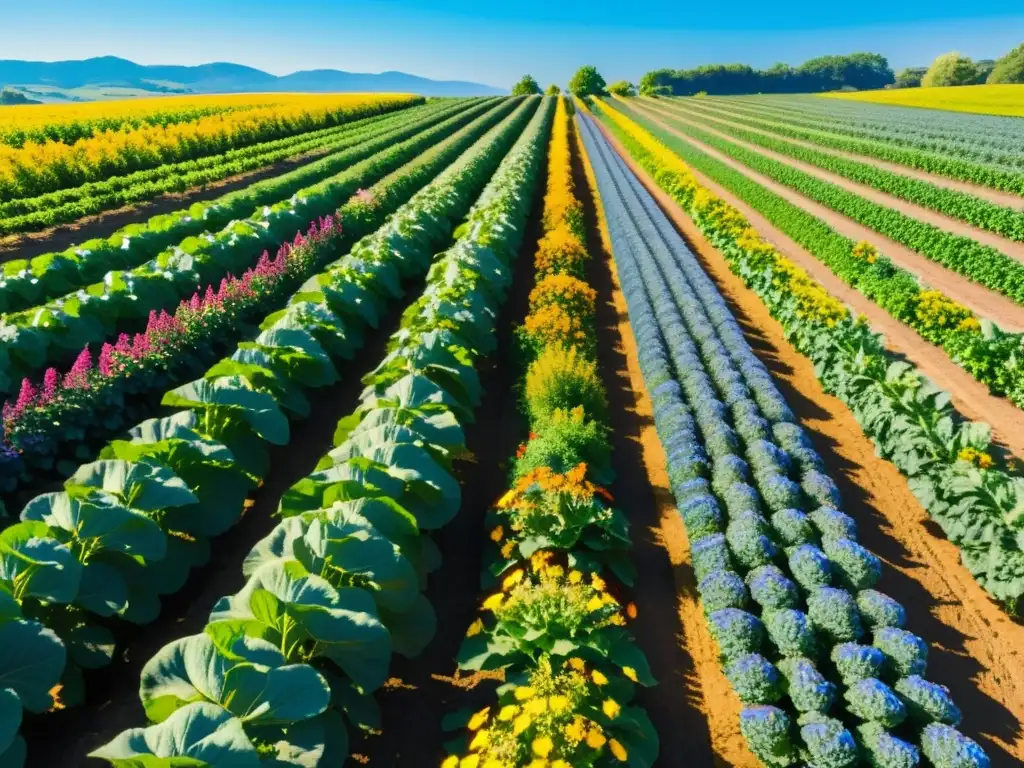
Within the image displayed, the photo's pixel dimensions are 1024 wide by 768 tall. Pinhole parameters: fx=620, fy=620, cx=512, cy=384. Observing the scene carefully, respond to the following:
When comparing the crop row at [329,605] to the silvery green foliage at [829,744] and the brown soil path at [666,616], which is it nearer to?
the brown soil path at [666,616]

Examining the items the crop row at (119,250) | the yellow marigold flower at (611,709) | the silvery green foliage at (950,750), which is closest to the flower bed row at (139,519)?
the yellow marigold flower at (611,709)

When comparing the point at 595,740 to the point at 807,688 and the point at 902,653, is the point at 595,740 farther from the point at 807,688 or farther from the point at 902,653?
the point at 902,653

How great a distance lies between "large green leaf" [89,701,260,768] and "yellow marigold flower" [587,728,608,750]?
223cm

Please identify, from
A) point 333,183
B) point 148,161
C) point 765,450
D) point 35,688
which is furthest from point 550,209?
point 148,161

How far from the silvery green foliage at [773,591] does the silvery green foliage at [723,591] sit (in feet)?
0.47

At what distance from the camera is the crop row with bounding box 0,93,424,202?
2208 cm

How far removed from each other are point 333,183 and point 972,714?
20.5 metres

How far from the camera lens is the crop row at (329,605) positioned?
12.6 ft

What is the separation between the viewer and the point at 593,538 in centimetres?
687

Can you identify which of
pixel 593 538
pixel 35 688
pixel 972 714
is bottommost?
pixel 972 714

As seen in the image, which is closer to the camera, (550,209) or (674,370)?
(674,370)

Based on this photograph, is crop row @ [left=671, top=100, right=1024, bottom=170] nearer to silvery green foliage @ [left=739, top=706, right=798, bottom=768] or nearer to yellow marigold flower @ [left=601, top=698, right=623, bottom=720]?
silvery green foliage @ [left=739, top=706, right=798, bottom=768]

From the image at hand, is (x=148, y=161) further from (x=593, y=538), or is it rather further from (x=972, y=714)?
(x=972, y=714)

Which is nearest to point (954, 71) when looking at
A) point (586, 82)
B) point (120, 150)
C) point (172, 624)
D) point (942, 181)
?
point (586, 82)
